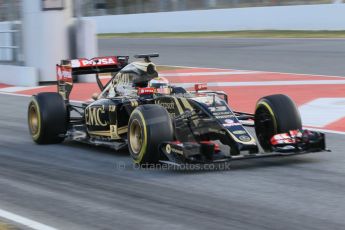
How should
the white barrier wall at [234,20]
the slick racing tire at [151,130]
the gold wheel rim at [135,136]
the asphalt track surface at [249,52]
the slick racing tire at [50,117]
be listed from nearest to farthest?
1. the slick racing tire at [151,130]
2. the gold wheel rim at [135,136]
3. the slick racing tire at [50,117]
4. the asphalt track surface at [249,52]
5. the white barrier wall at [234,20]

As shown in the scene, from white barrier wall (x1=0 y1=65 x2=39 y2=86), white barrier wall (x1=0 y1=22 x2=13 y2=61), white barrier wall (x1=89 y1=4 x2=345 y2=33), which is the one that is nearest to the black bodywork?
white barrier wall (x1=0 y1=65 x2=39 y2=86)

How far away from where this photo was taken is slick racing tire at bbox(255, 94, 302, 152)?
29.6ft

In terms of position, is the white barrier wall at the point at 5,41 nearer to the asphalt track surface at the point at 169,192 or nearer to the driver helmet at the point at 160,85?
the asphalt track surface at the point at 169,192

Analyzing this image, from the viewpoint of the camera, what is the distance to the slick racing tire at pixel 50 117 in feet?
34.9

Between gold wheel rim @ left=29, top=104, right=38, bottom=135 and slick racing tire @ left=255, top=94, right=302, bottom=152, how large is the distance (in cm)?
328

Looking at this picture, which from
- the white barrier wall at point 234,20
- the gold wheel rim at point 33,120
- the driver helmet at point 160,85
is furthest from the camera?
the white barrier wall at point 234,20

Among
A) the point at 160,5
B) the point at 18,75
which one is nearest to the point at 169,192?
the point at 18,75

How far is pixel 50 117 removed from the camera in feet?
34.9

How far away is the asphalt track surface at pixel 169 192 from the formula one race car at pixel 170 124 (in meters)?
0.21

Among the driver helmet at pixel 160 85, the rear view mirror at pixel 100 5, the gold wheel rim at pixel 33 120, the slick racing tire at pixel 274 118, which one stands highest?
the rear view mirror at pixel 100 5

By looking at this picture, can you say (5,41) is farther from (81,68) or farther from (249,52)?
(81,68)

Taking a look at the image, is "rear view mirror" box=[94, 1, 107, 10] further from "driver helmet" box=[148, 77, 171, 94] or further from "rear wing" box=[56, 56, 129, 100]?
"driver helmet" box=[148, 77, 171, 94]

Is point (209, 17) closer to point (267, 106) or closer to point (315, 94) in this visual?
point (315, 94)

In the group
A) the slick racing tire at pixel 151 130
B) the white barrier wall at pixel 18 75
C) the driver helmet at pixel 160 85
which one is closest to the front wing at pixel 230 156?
the slick racing tire at pixel 151 130
